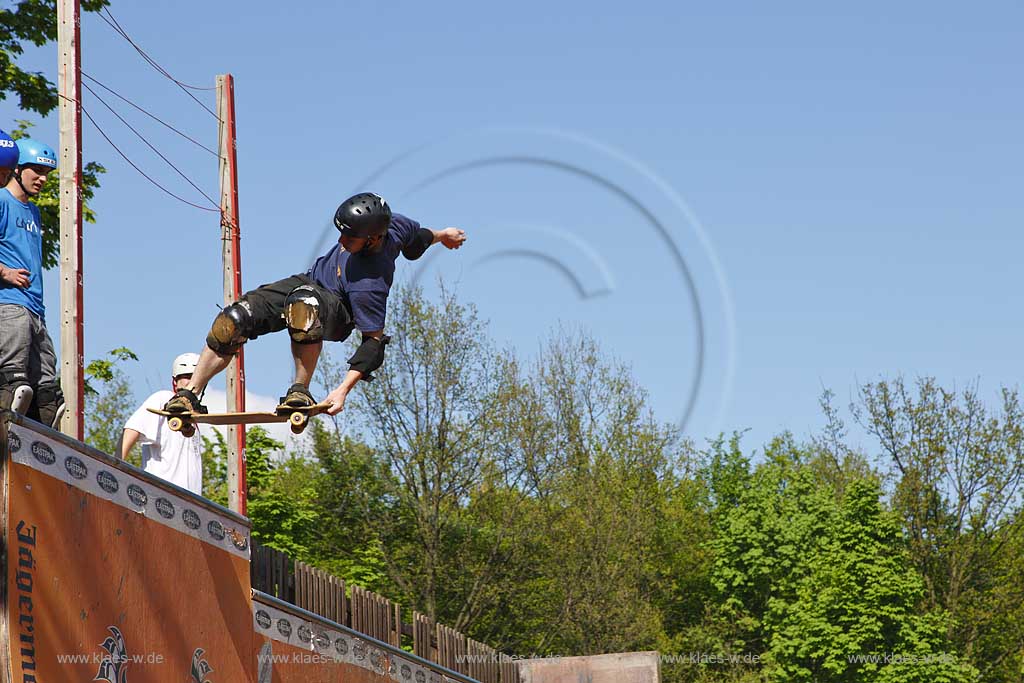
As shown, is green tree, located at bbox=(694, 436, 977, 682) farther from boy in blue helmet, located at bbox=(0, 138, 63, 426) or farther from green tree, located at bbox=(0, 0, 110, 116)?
boy in blue helmet, located at bbox=(0, 138, 63, 426)

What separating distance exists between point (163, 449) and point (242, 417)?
1258 mm

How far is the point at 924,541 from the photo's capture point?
4831 centimetres

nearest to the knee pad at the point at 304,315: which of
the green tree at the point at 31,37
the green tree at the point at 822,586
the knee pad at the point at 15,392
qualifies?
the knee pad at the point at 15,392

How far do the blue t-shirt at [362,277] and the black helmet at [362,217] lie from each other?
23 centimetres

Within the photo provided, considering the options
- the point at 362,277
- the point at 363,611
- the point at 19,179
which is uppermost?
the point at 19,179

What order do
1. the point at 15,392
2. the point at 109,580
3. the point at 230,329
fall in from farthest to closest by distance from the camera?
the point at 230,329, the point at 15,392, the point at 109,580

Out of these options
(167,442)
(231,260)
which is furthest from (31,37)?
(167,442)

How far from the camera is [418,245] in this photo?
9750 mm

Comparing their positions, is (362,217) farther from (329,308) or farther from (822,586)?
(822,586)

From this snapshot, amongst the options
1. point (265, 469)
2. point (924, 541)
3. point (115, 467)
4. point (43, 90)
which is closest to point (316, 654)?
point (115, 467)

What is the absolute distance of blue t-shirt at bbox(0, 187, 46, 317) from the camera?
8531mm

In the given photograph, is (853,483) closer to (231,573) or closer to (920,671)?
(920,671)

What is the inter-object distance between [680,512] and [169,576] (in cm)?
4893

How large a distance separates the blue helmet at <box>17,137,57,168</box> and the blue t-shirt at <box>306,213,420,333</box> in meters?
1.85
